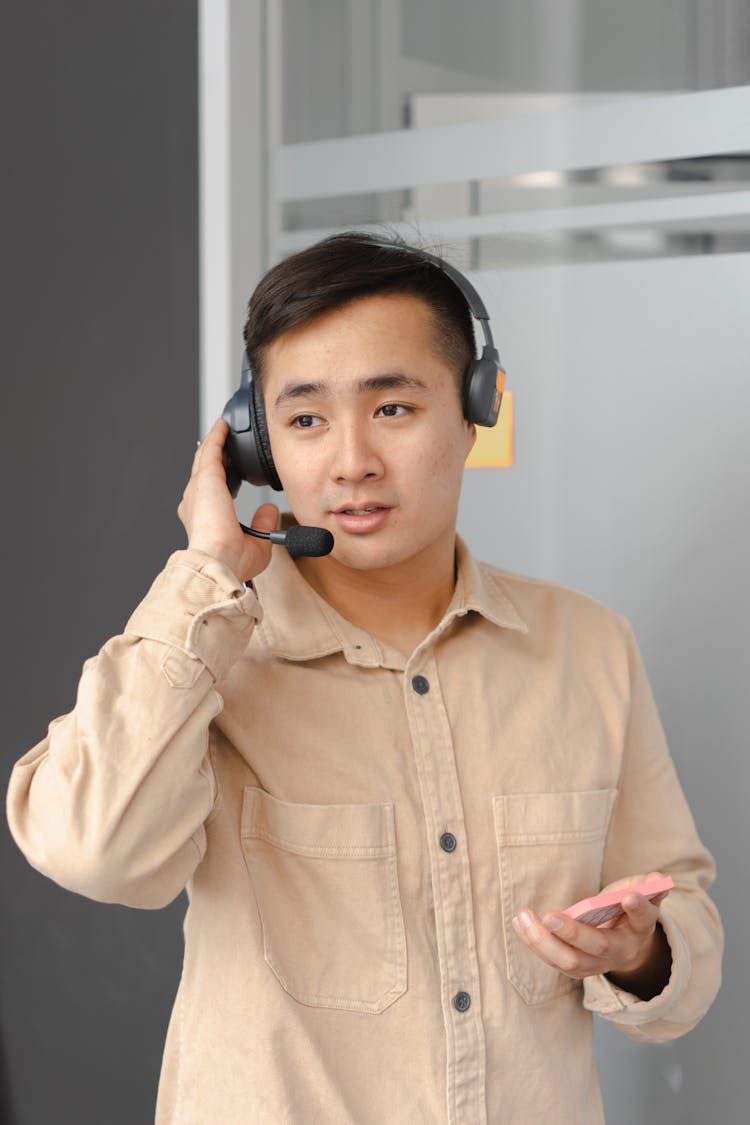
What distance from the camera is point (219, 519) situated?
129cm

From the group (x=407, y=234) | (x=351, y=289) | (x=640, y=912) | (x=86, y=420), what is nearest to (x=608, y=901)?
(x=640, y=912)

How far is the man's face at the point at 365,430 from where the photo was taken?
1.28 metres

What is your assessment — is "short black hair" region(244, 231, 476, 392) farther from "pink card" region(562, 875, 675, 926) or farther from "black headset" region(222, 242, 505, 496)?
"pink card" region(562, 875, 675, 926)

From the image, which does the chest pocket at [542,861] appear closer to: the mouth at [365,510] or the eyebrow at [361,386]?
the mouth at [365,510]

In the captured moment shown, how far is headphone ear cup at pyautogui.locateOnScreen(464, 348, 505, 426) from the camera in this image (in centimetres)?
136

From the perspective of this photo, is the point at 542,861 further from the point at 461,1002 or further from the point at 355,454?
the point at 355,454

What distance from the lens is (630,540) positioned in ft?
5.95

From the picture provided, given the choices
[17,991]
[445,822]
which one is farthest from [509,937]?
[17,991]

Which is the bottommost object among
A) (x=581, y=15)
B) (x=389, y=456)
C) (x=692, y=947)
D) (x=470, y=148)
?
(x=692, y=947)

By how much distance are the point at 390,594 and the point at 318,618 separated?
90 mm

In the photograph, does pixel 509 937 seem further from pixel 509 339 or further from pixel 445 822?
pixel 509 339

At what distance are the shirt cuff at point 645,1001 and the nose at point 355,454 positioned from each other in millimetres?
→ 544

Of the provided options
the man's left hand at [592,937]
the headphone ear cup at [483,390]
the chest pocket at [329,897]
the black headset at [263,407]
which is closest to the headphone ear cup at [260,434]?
the black headset at [263,407]

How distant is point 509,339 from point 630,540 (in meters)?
0.33
